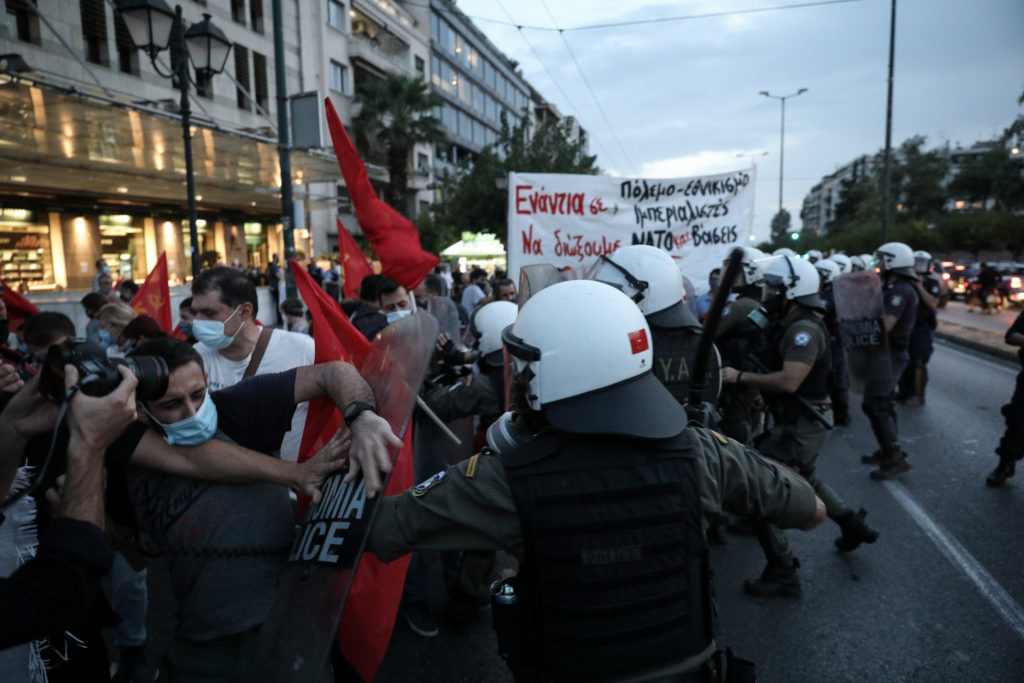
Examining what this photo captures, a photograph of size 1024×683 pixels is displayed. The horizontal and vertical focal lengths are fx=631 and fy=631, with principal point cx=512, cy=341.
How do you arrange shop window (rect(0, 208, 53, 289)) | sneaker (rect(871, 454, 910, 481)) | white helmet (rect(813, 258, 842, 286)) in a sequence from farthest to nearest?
shop window (rect(0, 208, 53, 289)) < white helmet (rect(813, 258, 842, 286)) < sneaker (rect(871, 454, 910, 481))

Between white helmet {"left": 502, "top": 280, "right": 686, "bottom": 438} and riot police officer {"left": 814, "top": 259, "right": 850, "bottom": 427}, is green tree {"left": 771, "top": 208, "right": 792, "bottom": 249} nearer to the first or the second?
riot police officer {"left": 814, "top": 259, "right": 850, "bottom": 427}

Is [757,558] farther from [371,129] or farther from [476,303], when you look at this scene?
[371,129]

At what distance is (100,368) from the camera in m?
1.44

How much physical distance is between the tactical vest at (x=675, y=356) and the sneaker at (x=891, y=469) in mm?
3259

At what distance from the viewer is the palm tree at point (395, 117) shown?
1225 inches

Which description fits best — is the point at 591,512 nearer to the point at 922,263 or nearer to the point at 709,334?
the point at 709,334

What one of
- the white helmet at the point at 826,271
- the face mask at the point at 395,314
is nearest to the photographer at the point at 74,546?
the face mask at the point at 395,314

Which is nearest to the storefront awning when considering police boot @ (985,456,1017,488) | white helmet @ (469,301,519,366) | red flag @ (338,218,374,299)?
red flag @ (338,218,374,299)

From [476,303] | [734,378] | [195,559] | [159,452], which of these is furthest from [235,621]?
[476,303]

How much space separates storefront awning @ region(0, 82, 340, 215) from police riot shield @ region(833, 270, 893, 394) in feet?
30.6

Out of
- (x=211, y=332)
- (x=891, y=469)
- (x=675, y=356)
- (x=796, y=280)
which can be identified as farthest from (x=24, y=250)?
(x=891, y=469)

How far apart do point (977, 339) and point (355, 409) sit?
15383 millimetres

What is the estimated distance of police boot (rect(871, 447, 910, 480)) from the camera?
219 inches

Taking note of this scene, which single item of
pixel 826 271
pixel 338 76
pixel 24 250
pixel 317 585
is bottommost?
pixel 317 585
